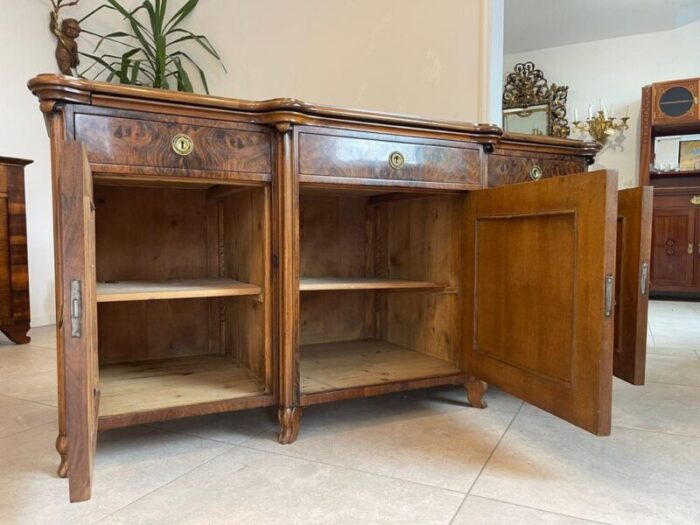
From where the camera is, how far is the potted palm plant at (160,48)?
214 centimetres

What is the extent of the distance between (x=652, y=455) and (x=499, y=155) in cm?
84

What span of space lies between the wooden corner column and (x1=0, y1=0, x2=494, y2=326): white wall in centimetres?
96

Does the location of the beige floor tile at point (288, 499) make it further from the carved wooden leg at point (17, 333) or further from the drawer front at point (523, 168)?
the carved wooden leg at point (17, 333)

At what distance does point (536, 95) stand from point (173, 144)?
4.48 m

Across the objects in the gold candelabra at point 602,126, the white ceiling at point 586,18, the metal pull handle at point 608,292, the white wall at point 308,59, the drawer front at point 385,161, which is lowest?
the metal pull handle at point 608,292

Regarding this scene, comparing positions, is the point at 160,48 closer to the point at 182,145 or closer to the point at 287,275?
the point at 182,145

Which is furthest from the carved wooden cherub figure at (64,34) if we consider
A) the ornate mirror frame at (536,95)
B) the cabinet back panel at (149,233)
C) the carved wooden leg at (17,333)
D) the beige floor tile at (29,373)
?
the ornate mirror frame at (536,95)

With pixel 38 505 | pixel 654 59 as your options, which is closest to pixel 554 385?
pixel 38 505

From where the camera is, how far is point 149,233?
1494 mm

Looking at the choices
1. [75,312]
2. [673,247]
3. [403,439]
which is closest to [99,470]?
[75,312]

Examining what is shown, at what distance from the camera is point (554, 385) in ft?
3.28

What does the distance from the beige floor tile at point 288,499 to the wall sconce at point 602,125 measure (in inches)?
168

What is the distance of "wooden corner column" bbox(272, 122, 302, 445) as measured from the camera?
1092 mm

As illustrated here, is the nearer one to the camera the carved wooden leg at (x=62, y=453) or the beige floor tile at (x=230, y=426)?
the carved wooden leg at (x=62, y=453)
